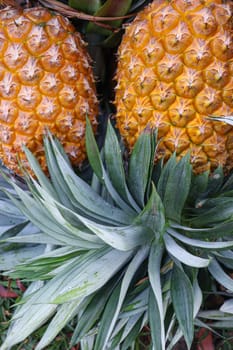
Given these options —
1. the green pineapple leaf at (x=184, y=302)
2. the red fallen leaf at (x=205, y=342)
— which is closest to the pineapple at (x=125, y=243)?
the green pineapple leaf at (x=184, y=302)

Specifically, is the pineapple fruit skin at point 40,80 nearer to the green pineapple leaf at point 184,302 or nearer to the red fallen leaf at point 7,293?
the green pineapple leaf at point 184,302

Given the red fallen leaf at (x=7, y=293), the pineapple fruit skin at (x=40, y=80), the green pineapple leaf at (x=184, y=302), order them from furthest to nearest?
1. the red fallen leaf at (x=7, y=293)
2. the pineapple fruit skin at (x=40, y=80)
3. the green pineapple leaf at (x=184, y=302)

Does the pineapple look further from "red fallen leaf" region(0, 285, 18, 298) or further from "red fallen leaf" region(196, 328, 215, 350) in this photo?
"red fallen leaf" region(0, 285, 18, 298)

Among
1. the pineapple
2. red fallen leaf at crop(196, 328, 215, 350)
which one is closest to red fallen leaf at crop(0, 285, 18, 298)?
the pineapple

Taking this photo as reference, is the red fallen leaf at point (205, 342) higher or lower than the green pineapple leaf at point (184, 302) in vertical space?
lower

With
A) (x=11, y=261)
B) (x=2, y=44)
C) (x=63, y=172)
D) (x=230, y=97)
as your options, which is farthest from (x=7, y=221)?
(x=230, y=97)

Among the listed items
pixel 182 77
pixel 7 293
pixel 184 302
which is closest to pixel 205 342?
pixel 184 302

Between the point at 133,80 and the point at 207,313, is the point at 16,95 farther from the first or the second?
the point at 207,313

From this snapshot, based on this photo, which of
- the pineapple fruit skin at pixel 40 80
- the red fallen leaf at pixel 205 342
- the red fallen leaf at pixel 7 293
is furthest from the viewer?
the red fallen leaf at pixel 7 293
